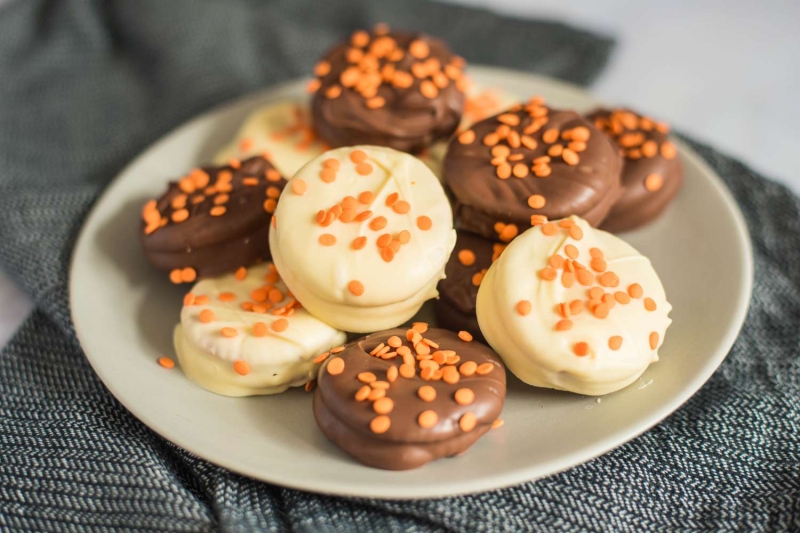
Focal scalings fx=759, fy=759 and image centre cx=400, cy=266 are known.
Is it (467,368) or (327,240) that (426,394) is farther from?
(327,240)

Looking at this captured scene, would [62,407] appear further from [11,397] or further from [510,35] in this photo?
[510,35]

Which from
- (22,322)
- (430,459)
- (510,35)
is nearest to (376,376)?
(430,459)

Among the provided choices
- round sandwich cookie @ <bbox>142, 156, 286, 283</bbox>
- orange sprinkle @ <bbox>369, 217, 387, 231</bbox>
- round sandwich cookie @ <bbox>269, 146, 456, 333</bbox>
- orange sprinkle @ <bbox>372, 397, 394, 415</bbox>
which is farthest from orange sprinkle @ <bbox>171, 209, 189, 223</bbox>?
orange sprinkle @ <bbox>372, 397, 394, 415</bbox>

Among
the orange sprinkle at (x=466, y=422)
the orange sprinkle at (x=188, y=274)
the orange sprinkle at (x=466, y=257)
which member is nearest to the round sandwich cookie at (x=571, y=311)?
Result: the orange sprinkle at (x=466, y=257)

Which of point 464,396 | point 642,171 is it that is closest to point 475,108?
point 642,171

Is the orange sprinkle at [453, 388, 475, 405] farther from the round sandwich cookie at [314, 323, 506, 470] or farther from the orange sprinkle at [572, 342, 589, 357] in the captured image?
the orange sprinkle at [572, 342, 589, 357]

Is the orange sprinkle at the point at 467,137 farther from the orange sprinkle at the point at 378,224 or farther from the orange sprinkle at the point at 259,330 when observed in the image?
the orange sprinkle at the point at 259,330
